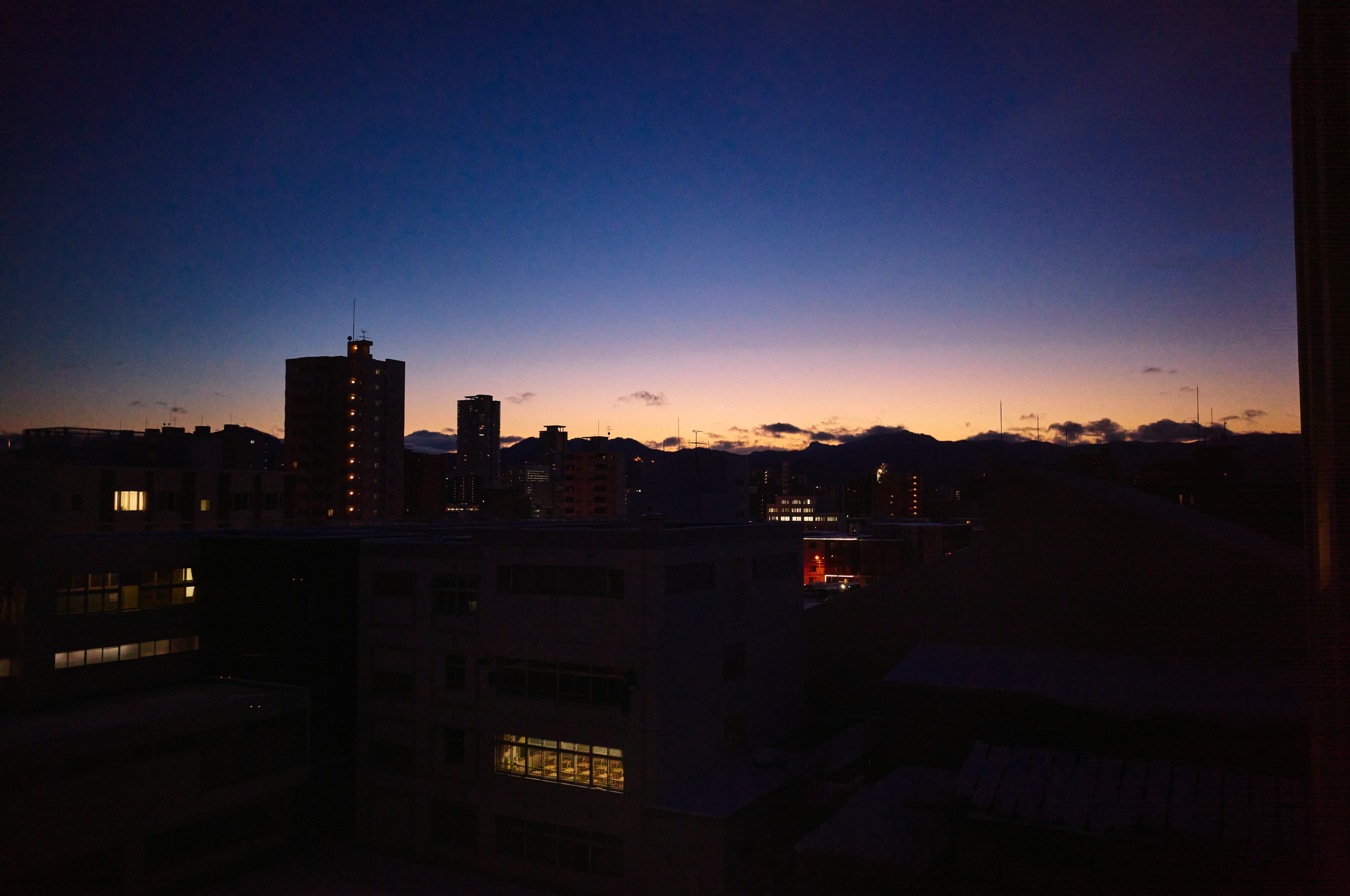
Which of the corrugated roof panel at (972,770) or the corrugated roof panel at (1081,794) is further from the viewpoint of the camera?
the corrugated roof panel at (972,770)

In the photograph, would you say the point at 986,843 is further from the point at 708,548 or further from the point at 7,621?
the point at 7,621

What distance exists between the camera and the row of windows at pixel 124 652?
2341cm

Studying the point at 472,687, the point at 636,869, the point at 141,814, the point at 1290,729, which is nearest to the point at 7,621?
the point at 141,814

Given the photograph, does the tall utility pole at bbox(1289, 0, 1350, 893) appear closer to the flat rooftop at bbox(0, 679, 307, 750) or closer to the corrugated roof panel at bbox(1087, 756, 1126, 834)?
the corrugated roof panel at bbox(1087, 756, 1126, 834)

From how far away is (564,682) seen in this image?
22531mm

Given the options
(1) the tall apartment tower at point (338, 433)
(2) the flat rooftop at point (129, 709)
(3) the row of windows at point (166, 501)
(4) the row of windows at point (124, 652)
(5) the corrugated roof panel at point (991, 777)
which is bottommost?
(5) the corrugated roof panel at point (991, 777)

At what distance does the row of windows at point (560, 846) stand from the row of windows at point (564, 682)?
359 centimetres

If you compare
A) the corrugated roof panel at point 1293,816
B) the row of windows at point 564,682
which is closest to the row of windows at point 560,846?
the row of windows at point 564,682

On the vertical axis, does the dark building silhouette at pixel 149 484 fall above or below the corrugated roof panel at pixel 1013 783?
above

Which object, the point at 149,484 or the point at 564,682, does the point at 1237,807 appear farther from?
the point at 149,484

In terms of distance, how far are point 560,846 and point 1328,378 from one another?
68.6 ft

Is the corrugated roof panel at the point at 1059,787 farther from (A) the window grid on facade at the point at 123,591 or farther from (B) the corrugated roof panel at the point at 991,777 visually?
(A) the window grid on facade at the point at 123,591

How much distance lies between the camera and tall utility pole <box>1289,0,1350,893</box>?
9.57 meters

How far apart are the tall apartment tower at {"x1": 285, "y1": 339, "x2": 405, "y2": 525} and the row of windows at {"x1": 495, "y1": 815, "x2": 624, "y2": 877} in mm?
69237
